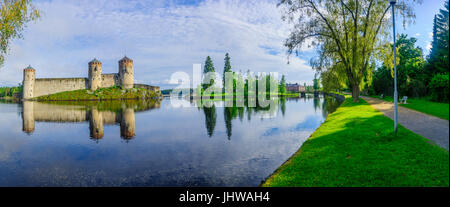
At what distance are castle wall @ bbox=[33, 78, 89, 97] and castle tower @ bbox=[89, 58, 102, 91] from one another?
206 inches

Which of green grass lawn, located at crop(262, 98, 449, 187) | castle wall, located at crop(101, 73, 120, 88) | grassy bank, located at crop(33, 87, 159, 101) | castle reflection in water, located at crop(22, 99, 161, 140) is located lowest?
castle reflection in water, located at crop(22, 99, 161, 140)

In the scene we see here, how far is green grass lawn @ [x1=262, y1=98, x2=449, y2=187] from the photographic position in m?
5.98

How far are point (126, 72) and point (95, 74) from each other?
11.7 meters

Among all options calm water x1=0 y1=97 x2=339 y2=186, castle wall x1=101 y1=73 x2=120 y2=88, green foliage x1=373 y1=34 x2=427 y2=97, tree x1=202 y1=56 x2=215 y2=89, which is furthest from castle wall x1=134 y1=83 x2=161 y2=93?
green foliage x1=373 y1=34 x2=427 y2=97

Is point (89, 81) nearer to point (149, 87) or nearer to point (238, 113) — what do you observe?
point (149, 87)

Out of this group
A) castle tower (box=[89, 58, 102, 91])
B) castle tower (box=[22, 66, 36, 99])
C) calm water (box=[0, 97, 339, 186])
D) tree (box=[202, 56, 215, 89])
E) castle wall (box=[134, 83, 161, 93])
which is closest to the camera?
calm water (box=[0, 97, 339, 186])

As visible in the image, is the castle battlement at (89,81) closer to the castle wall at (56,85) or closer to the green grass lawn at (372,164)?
the castle wall at (56,85)

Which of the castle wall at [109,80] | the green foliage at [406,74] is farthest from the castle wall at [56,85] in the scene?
the green foliage at [406,74]

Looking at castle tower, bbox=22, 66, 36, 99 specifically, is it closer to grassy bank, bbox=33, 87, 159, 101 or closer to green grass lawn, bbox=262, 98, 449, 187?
grassy bank, bbox=33, 87, 159, 101

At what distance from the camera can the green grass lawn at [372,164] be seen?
598 centimetres

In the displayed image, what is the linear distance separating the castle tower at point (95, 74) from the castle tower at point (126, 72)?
25.9 feet

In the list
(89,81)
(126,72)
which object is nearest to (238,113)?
(126,72)

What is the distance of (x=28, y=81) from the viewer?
284 feet

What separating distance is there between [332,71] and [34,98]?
105959 millimetres
